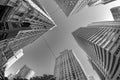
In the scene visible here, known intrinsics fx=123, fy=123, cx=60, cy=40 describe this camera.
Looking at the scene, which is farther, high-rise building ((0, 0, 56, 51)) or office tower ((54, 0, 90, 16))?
office tower ((54, 0, 90, 16))

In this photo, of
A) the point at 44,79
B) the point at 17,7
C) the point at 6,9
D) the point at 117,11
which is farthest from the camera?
the point at 117,11

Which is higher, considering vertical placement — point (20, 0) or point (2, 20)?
point (20, 0)

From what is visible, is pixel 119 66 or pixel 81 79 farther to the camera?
pixel 81 79

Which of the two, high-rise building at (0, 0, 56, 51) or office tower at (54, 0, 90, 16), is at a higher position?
high-rise building at (0, 0, 56, 51)

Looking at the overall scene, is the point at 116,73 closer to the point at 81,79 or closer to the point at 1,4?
the point at 1,4

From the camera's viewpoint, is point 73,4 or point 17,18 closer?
point 17,18

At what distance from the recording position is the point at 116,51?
40.7m

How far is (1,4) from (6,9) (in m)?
1.72

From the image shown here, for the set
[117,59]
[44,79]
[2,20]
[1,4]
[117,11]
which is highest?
[1,4]

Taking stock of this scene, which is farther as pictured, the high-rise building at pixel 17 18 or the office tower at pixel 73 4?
the office tower at pixel 73 4

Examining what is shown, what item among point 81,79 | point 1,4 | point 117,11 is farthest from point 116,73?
point 117,11

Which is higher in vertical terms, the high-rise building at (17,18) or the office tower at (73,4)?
the high-rise building at (17,18)

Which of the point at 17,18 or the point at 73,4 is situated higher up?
the point at 17,18

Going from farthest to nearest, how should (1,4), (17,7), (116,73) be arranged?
(116,73) < (17,7) < (1,4)
